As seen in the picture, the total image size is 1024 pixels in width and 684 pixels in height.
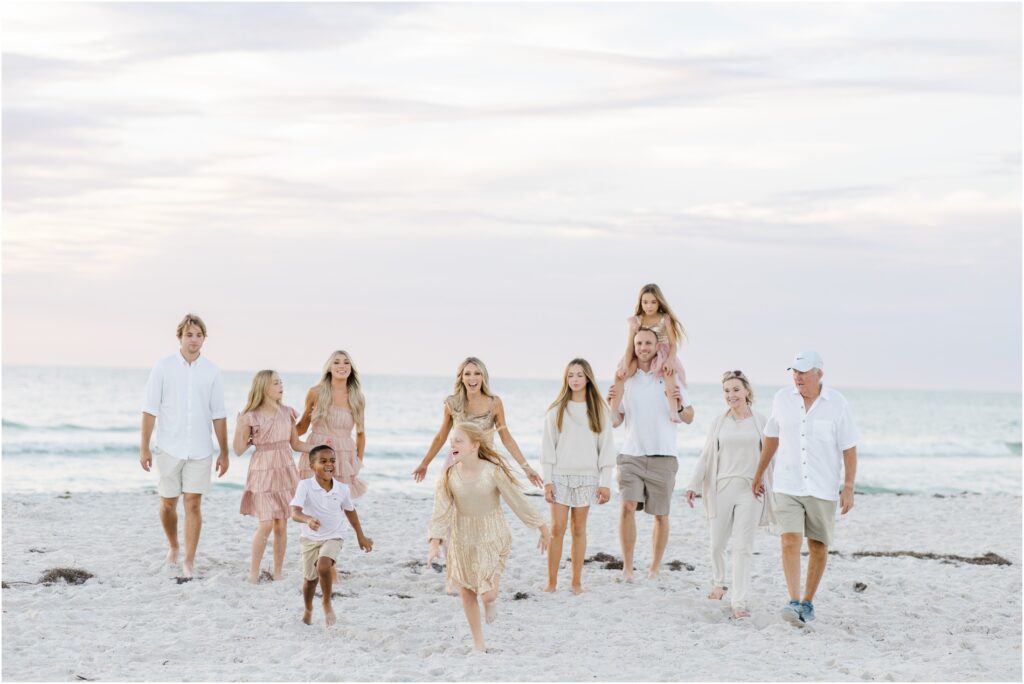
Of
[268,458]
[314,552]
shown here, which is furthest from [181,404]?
[314,552]

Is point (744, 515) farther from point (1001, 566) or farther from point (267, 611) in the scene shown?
point (1001, 566)

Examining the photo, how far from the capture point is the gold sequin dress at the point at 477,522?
6.94 m

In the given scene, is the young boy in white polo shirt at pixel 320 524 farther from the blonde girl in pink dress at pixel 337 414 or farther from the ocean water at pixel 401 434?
the ocean water at pixel 401 434

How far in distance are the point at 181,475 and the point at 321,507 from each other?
2010 millimetres

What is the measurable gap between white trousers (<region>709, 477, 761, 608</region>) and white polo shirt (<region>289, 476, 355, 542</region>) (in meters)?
2.91

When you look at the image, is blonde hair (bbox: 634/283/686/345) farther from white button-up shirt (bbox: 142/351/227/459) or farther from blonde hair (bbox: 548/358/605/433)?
white button-up shirt (bbox: 142/351/227/459)

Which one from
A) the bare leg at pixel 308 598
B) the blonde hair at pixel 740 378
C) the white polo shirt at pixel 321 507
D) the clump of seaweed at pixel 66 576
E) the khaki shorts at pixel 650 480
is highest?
the blonde hair at pixel 740 378

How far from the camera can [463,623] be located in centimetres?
795

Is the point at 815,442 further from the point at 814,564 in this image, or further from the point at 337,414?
the point at 337,414

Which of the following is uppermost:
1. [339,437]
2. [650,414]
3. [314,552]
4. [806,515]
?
[650,414]

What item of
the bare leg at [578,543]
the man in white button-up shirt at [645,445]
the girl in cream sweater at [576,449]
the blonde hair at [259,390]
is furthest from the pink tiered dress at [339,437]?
the man in white button-up shirt at [645,445]

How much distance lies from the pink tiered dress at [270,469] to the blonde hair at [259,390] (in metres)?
0.06

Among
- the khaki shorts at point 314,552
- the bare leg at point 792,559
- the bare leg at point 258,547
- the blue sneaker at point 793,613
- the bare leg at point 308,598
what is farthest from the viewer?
the bare leg at point 258,547

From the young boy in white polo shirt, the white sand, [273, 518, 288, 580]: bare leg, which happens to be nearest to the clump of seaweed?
the white sand
